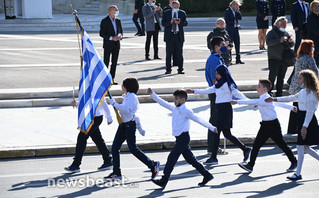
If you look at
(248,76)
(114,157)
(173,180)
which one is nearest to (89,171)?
(114,157)

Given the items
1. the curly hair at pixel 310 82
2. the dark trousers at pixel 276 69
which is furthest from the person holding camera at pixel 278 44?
the curly hair at pixel 310 82

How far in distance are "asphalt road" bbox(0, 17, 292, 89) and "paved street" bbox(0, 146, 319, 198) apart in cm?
613

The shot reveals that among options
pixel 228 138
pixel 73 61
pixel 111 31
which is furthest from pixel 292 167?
pixel 73 61

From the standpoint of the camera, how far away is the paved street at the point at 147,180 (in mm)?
8781

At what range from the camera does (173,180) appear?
9500 mm

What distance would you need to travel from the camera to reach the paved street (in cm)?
878

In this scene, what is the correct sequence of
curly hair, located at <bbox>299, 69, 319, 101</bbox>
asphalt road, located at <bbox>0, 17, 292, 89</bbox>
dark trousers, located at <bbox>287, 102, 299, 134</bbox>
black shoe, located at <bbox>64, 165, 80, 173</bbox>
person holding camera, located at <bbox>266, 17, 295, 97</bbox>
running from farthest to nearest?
asphalt road, located at <bbox>0, 17, 292, 89</bbox> → person holding camera, located at <bbox>266, 17, 295, 97</bbox> → dark trousers, located at <bbox>287, 102, 299, 134</bbox> → black shoe, located at <bbox>64, 165, 80, 173</bbox> → curly hair, located at <bbox>299, 69, 319, 101</bbox>

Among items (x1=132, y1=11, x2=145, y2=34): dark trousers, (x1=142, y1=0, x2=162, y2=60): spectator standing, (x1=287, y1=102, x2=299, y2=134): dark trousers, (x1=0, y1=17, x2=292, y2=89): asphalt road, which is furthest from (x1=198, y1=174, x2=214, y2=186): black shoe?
(x1=132, y1=11, x2=145, y2=34): dark trousers

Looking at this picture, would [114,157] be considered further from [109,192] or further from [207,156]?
[207,156]

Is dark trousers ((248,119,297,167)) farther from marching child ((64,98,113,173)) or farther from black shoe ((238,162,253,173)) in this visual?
marching child ((64,98,113,173))

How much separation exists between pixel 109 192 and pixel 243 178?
6.40 ft

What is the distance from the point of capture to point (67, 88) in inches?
616

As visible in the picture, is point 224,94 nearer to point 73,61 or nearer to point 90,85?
point 90,85

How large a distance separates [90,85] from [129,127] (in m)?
0.92
